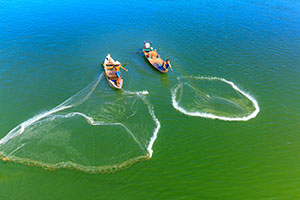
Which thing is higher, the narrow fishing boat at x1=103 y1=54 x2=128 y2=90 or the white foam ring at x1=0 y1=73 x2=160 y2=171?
the narrow fishing boat at x1=103 y1=54 x2=128 y2=90

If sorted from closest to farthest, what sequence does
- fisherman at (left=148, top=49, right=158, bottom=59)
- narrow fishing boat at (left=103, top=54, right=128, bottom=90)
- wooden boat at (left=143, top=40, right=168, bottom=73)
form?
1. narrow fishing boat at (left=103, top=54, right=128, bottom=90)
2. wooden boat at (left=143, top=40, right=168, bottom=73)
3. fisherman at (left=148, top=49, right=158, bottom=59)

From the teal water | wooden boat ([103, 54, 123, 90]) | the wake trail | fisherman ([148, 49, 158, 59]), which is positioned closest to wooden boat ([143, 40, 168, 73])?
Result: fisherman ([148, 49, 158, 59])

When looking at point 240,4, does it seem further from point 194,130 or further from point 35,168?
point 35,168

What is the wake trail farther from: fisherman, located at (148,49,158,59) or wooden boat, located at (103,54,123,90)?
fisherman, located at (148,49,158,59)

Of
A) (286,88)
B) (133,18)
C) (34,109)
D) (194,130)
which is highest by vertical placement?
(133,18)

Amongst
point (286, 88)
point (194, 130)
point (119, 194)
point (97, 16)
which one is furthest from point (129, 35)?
point (119, 194)

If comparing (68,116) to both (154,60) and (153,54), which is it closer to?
(154,60)
